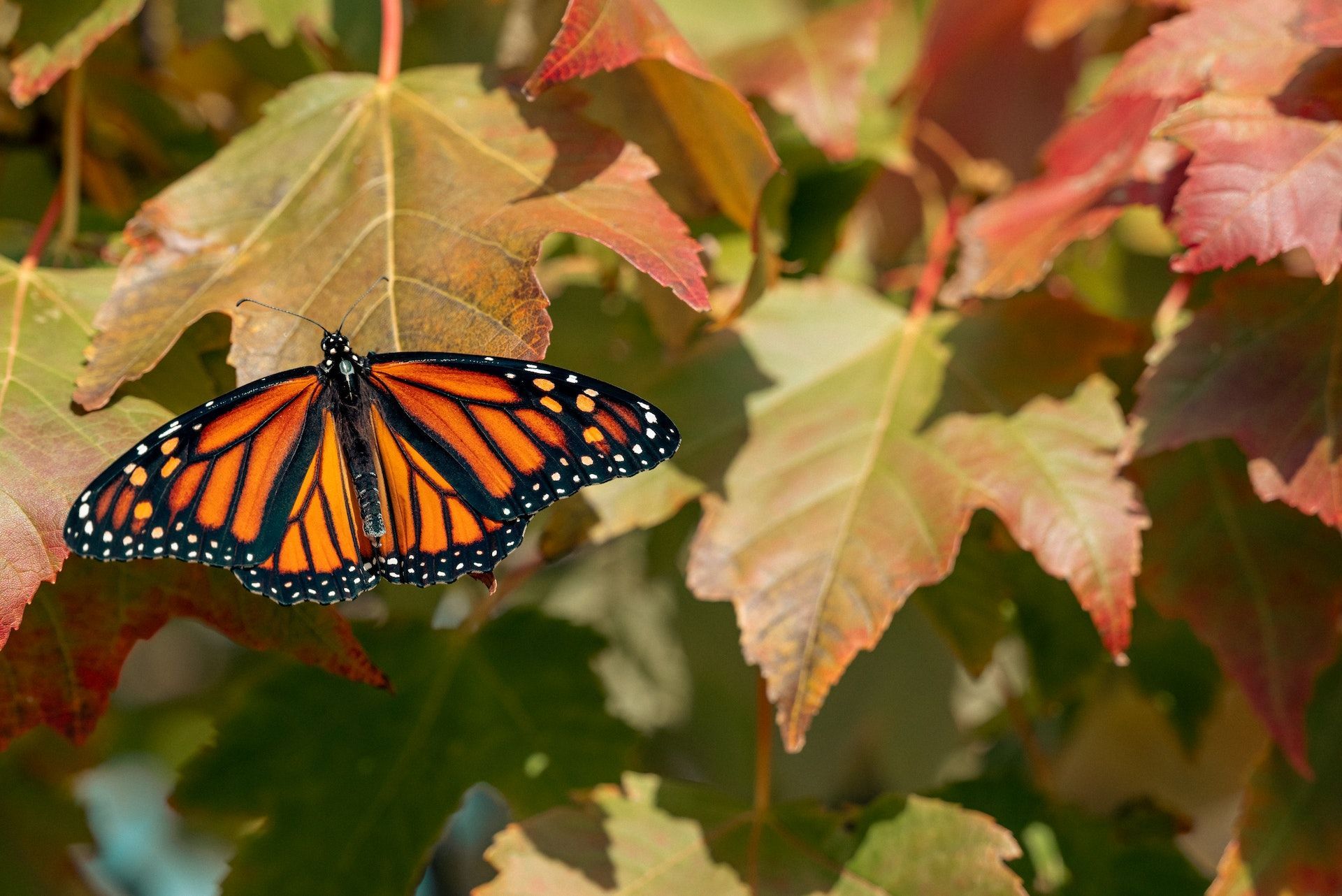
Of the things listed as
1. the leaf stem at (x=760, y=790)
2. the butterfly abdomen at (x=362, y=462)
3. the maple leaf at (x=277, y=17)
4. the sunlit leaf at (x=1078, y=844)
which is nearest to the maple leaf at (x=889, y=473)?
the leaf stem at (x=760, y=790)

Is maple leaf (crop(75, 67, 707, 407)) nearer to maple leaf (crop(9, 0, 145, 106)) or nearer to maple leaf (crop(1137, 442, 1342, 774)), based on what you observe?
maple leaf (crop(9, 0, 145, 106))

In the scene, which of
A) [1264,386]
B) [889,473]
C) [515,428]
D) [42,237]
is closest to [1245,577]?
[1264,386]

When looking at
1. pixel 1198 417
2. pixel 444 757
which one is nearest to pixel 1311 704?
pixel 1198 417

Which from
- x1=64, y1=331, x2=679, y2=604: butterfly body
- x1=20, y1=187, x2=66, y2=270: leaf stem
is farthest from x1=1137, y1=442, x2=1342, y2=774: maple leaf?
x1=20, y1=187, x2=66, y2=270: leaf stem

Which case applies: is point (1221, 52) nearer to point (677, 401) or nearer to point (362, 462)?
point (677, 401)

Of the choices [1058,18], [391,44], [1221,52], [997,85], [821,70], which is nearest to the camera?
[1221,52]
